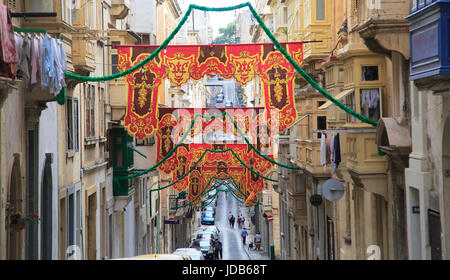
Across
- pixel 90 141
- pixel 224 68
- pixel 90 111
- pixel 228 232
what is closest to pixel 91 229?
pixel 90 141

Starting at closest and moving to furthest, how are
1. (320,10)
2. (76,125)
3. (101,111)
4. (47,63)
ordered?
(47,63) < (76,125) < (320,10) < (101,111)

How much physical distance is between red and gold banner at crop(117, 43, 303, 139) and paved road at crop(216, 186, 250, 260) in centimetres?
2813

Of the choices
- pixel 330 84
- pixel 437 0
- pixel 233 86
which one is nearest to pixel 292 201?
pixel 330 84

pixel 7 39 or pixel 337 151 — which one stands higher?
pixel 7 39

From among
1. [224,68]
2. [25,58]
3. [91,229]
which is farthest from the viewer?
[91,229]

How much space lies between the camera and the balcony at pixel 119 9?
3139 centimetres

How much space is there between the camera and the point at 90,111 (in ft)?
89.7

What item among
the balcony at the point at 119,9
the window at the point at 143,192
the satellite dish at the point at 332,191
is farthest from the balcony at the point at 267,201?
the satellite dish at the point at 332,191

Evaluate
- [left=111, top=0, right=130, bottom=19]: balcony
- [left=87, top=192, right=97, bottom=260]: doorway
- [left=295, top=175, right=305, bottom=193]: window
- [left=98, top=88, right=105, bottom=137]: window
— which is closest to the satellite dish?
[left=87, top=192, right=97, bottom=260]: doorway

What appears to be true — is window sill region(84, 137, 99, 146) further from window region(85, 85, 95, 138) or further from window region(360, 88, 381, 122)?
window region(360, 88, 381, 122)

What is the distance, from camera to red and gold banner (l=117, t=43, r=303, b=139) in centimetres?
2002

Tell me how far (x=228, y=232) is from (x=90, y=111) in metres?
48.6

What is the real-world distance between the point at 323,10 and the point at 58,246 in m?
11.8

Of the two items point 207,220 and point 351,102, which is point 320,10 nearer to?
point 351,102
